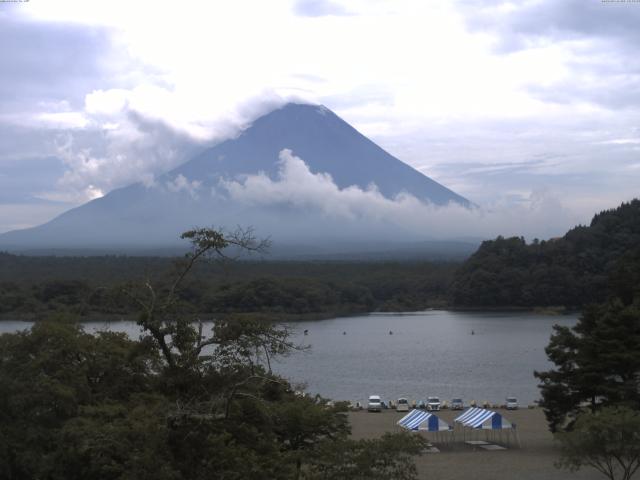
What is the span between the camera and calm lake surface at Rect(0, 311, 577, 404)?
2306cm

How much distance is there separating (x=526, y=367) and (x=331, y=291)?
2510 cm

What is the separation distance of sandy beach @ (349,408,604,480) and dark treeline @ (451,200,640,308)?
33537 mm

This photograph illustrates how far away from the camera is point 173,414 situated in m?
5.62

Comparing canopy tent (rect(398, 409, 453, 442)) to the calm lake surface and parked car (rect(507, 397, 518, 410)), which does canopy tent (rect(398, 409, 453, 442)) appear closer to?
the calm lake surface

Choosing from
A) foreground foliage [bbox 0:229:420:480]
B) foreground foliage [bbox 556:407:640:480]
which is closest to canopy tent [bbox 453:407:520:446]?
foreground foliage [bbox 556:407:640:480]

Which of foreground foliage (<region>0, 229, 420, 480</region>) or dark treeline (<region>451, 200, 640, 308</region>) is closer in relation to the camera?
foreground foliage (<region>0, 229, 420, 480</region>)

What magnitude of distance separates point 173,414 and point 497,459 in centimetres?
894

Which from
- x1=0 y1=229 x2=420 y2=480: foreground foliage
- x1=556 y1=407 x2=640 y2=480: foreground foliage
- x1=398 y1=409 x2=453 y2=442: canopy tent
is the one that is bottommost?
x1=398 y1=409 x2=453 y2=442: canopy tent

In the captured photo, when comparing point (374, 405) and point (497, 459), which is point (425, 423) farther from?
point (374, 405)

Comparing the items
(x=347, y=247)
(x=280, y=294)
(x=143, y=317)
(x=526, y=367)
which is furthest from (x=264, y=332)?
(x=347, y=247)

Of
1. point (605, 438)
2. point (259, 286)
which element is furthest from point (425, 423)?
point (259, 286)

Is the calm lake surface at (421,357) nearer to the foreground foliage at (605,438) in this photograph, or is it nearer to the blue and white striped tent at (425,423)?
the blue and white striped tent at (425,423)

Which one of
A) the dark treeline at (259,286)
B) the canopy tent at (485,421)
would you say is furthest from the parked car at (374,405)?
the dark treeline at (259,286)

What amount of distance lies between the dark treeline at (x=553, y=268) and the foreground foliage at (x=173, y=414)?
4333cm
